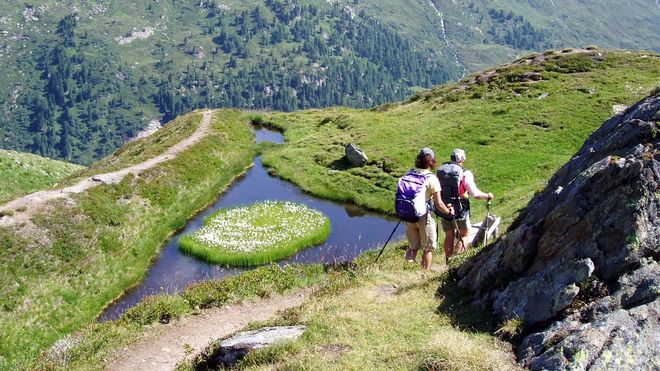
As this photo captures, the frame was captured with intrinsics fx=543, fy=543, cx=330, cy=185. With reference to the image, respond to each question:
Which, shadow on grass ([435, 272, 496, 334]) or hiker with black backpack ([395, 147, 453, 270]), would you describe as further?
hiker with black backpack ([395, 147, 453, 270])

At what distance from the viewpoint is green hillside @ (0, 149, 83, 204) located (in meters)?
61.2

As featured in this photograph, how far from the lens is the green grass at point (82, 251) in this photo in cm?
2688

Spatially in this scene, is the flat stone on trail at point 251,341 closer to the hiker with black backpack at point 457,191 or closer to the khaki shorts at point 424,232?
the khaki shorts at point 424,232

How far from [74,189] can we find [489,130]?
128 ft

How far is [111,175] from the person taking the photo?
143 ft

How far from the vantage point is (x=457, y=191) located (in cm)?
2078

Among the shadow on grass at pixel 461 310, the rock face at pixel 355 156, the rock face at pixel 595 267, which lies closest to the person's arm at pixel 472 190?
the shadow on grass at pixel 461 310

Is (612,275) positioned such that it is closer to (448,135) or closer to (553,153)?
(553,153)

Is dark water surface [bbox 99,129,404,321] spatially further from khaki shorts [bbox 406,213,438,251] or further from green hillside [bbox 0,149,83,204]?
green hillside [bbox 0,149,83,204]

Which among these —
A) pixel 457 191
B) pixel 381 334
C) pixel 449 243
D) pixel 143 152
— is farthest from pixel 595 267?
pixel 143 152

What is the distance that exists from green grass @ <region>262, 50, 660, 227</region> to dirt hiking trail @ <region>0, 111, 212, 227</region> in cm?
1122

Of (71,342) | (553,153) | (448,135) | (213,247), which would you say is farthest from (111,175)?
(553,153)

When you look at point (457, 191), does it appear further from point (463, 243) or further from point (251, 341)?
point (251, 341)

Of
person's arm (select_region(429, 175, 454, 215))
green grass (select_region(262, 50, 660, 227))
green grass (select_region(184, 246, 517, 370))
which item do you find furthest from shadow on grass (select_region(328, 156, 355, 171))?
person's arm (select_region(429, 175, 454, 215))
